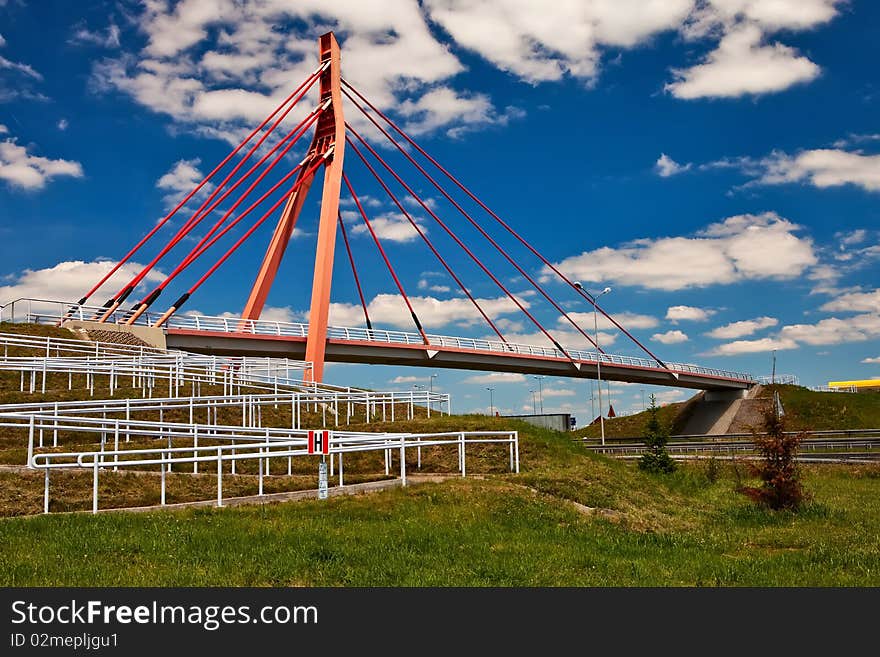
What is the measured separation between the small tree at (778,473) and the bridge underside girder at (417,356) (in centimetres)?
3047

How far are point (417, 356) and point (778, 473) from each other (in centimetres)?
3419

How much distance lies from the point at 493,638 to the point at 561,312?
49881mm

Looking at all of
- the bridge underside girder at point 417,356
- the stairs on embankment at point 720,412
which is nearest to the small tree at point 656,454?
the bridge underside girder at point 417,356

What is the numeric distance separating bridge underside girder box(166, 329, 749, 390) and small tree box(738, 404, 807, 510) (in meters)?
30.5

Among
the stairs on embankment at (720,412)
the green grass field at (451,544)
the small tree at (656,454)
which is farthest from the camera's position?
the stairs on embankment at (720,412)

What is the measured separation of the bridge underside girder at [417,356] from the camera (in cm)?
4234

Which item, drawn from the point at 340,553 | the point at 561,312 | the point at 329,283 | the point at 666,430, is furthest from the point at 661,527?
the point at 561,312

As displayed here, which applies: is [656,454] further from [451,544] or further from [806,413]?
[806,413]

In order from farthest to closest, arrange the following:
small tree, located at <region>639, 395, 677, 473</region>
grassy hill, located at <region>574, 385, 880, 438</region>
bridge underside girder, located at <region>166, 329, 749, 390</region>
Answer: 1. grassy hill, located at <region>574, 385, 880, 438</region>
2. bridge underside girder, located at <region>166, 329, 749, 390</region>
3. small tree, located at <region>639, 395, 677, 473</region>

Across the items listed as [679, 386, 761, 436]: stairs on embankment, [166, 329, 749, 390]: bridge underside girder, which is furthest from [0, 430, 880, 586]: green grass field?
[679, 386, 761, 436]: stairs on embankment

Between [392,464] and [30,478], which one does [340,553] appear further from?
[392,464]

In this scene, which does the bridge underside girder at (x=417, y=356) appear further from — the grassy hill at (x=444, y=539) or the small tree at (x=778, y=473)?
the small tree at (x=778, y=473)

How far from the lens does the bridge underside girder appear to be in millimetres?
42344

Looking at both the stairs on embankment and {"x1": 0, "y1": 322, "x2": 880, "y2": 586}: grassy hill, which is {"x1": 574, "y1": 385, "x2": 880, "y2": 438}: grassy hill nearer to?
the stairs on embankment
